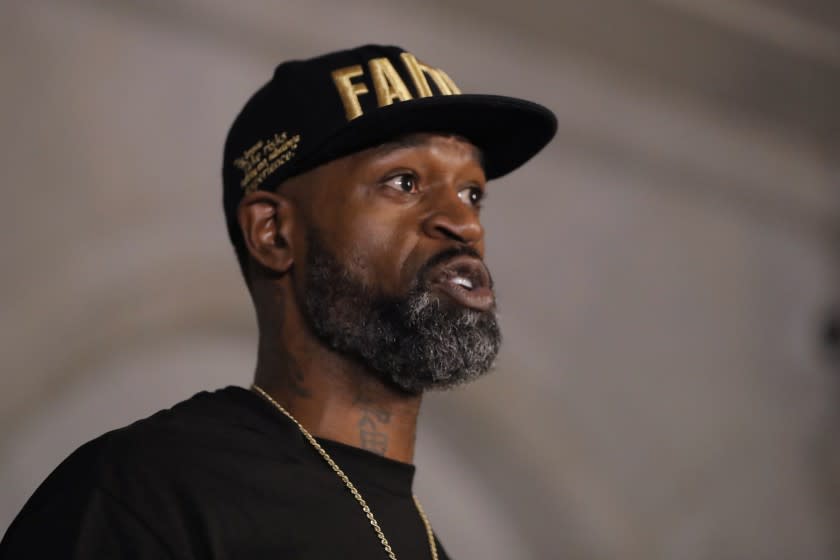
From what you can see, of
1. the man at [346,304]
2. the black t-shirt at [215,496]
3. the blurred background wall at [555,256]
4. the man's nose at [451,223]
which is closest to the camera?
the black t-shirt at [215,496]

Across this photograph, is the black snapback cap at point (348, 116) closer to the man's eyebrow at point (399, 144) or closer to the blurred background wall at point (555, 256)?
the man's eyebrow at point (399, 144)

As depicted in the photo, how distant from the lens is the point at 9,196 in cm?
246

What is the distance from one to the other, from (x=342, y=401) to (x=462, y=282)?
0.20 meters

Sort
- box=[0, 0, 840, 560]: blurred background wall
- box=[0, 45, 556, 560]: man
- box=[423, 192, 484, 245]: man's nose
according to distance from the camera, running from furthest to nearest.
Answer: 1. box=[0, 0, 840, 560]: blurred background wall
2. box=[423, 192, 484, 245]: man's nose
3. box=[0, 45, 556, 560]: man

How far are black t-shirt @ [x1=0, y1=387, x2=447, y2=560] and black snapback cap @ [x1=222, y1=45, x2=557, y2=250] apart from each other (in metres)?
0.29

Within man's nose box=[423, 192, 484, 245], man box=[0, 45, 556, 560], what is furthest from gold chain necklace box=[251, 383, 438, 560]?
man's nose box=[423, 192, 484, 245]

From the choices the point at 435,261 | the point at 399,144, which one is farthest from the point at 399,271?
the point at 399,144

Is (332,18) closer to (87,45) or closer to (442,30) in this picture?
(442,30)

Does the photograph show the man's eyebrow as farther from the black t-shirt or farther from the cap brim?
the black t-shirt

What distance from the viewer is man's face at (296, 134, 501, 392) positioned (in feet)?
4.70

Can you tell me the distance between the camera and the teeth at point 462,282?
4.73 ft

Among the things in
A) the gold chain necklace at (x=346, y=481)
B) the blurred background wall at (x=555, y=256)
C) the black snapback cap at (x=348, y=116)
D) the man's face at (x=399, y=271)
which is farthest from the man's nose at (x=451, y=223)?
the blurred background wall at (x=555, y=256)

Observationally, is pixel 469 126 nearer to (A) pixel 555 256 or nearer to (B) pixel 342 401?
(B) pixel 342 401

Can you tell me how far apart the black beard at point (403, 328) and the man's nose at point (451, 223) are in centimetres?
2
